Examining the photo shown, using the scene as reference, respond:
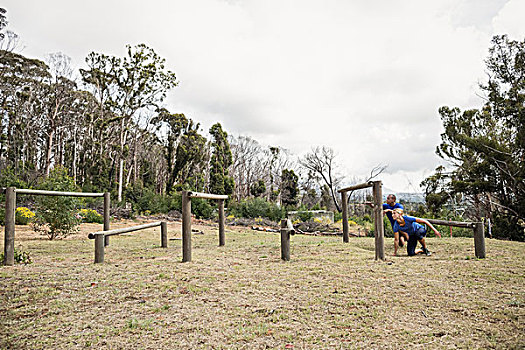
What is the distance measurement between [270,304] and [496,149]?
14437 mm

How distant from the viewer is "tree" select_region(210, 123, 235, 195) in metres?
26.1

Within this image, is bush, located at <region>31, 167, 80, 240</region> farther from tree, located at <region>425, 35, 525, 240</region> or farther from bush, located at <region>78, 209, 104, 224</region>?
tree, located at <region>425, 35, 525, 240</region>

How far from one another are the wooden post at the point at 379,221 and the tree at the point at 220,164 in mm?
20162

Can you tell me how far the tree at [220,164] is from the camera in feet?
85.6

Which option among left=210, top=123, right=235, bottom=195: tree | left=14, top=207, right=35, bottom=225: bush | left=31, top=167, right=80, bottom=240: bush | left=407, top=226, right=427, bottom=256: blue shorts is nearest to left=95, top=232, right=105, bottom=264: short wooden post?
left=31, top=167, right=80, bottom=240: bush

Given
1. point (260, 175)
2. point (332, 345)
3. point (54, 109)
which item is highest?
point (54, 109)

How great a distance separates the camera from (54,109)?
24938mm

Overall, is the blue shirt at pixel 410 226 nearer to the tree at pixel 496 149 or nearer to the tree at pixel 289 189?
the tree at pixel 496 149

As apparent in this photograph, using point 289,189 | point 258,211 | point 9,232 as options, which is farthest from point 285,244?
point 289,189

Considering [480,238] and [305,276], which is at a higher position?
[480,238]

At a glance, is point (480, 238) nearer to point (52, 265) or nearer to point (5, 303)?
point (5, 303)

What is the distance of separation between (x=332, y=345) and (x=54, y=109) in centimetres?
2808

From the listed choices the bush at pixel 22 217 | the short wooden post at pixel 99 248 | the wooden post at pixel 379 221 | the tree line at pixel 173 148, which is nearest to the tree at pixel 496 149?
the tree line at pixel 173 148

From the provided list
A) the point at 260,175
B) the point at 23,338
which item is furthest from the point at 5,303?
the point at 260,175
